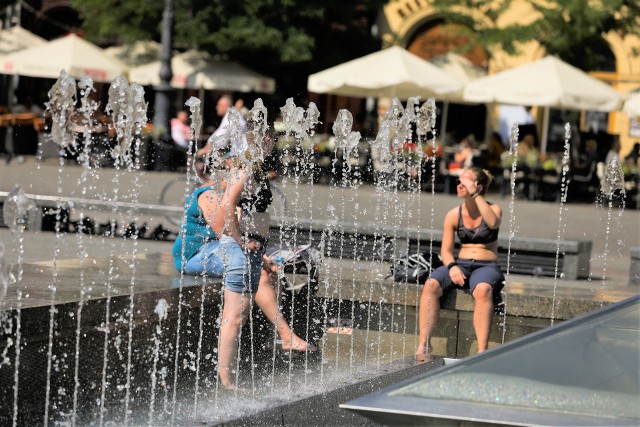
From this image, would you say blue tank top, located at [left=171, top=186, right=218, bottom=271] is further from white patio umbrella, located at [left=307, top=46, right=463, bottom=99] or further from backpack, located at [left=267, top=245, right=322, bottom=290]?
white patio umbrella, located at [left=307, top=46, right=463, bottom=99]

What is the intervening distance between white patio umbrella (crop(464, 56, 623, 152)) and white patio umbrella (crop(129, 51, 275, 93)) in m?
4.89

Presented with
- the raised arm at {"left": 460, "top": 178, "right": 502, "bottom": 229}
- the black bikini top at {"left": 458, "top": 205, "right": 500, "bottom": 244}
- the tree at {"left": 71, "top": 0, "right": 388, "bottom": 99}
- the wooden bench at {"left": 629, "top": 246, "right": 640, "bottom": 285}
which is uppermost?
the tree at {"left": 71, "top": 0, "right": 388, "bottom": 99}

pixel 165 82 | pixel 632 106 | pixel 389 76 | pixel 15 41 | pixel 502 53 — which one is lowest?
pixel 632 106

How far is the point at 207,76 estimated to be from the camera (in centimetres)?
2227

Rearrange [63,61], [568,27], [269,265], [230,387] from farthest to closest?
[568,27] → [63,61] → [269,265] → [230,387]

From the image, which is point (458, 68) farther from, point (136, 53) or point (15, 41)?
point (15, 41)

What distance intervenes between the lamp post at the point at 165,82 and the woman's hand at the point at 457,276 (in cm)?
1378

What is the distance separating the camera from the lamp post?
20.8 metres

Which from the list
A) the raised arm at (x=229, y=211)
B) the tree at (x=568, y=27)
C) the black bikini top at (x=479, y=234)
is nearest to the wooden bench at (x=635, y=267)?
the black bikini top at (x=479, y=234)

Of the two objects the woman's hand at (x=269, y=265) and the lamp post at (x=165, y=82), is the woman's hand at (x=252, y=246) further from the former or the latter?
the lamp post at (x=165, y=82)

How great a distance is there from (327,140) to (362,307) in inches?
554

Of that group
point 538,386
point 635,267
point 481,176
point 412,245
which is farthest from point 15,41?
point 538,386

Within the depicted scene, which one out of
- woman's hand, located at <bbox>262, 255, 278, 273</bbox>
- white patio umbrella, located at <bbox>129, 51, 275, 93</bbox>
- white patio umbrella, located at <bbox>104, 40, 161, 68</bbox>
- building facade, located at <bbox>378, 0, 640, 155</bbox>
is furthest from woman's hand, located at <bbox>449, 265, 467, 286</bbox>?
building facade, located at <bbox>378, 0, 640, 155</bbox>

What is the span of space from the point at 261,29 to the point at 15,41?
185 inches
